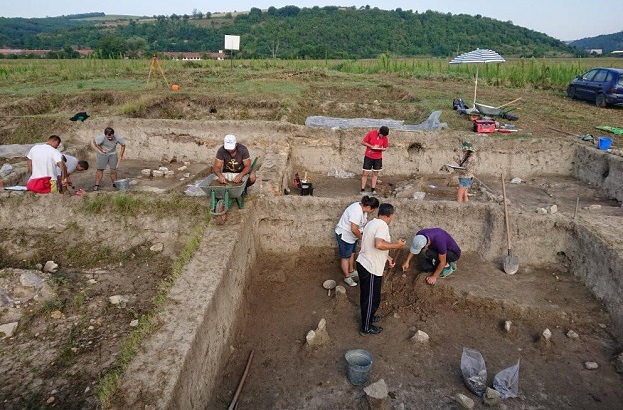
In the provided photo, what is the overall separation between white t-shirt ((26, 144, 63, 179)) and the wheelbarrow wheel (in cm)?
317

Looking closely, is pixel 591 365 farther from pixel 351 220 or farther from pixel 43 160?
pixel 43 160

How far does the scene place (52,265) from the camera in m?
6.31

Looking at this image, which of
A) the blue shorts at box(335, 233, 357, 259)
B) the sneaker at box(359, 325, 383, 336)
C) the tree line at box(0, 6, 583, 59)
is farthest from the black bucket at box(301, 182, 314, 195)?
the tree line at box(0, 6, 583, 59)

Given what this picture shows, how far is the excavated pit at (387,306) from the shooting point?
4516 millimetres

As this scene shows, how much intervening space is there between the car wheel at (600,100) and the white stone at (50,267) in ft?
55.3

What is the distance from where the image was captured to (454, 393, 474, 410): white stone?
14.1 ft

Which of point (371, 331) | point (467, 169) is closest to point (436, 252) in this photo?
point (371, 331)

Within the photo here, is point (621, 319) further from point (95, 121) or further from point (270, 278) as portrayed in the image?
point (95, 121)

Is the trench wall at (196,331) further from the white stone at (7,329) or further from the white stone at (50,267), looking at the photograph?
the white stone at (50,267)

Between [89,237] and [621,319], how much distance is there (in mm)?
7398

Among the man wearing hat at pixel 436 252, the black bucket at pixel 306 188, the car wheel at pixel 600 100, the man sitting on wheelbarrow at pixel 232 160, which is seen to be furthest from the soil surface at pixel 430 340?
the car wheel at pixel 600 100

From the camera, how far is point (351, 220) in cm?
614

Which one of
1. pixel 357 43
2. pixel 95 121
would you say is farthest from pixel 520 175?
pixel 357 43

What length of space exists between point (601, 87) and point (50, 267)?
17.0 meters
